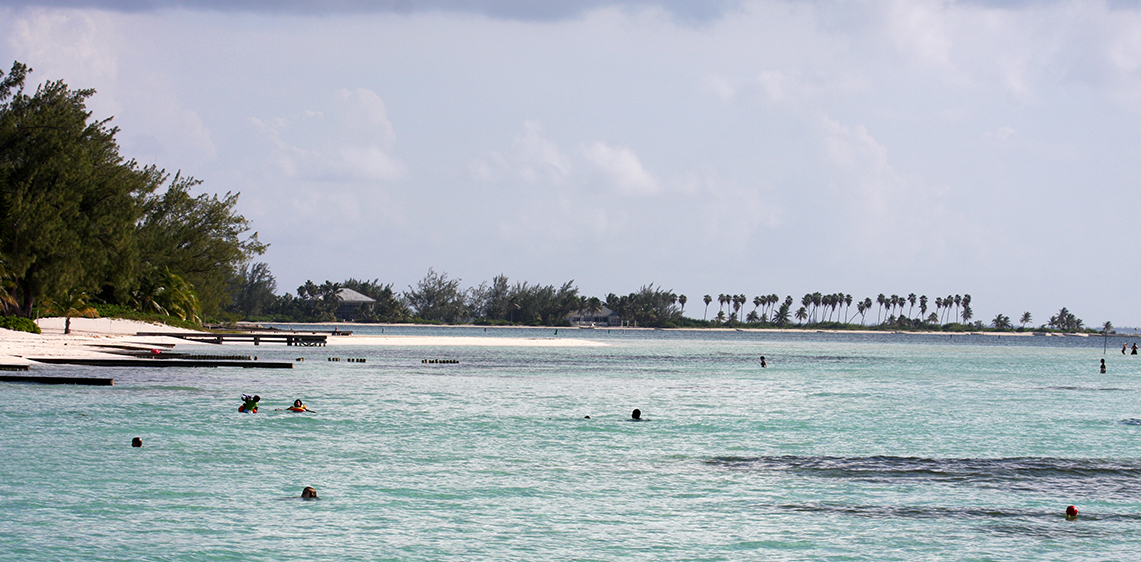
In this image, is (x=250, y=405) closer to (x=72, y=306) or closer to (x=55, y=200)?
(x=55, y=200)

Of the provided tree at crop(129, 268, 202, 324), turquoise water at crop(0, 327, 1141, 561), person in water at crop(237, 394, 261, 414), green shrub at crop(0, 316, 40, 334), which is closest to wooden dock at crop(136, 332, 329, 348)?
tree at crop(129, 268, 202, 324)

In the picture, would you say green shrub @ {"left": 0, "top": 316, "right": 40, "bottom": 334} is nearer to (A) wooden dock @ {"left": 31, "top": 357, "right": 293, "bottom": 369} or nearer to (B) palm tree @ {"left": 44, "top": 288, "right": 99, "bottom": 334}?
(B) palm tree @ {"left": 44, "top": 288, "right": 99, "bottom": 334}

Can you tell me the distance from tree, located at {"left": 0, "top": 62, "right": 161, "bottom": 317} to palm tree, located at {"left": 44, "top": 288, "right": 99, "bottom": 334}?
4.17 m

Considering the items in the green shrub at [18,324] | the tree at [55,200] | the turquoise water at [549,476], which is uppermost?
the tree at [55,200]

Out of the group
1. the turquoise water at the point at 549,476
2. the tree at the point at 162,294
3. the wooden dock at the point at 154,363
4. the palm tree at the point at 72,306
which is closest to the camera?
the turquoise water at the point at 549,476

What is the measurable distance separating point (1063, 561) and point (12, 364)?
1420 inches

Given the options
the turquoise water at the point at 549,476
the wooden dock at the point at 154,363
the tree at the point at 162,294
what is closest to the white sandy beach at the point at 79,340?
the wooden dock at the point at 154,363

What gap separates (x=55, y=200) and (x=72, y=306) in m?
15.5

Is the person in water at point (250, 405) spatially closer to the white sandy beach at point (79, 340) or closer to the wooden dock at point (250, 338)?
the white sandy beach at point (79, 340)

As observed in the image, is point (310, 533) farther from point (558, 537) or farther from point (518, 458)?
point (518, 458)

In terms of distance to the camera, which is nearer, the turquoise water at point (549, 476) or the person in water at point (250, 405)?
the turquoise water at point (549, 476)

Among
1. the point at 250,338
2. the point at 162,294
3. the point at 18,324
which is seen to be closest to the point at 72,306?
the point at 250,338

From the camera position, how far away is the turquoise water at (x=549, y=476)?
14750 millimetres

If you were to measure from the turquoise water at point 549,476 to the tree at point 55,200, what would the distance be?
1229 inches
